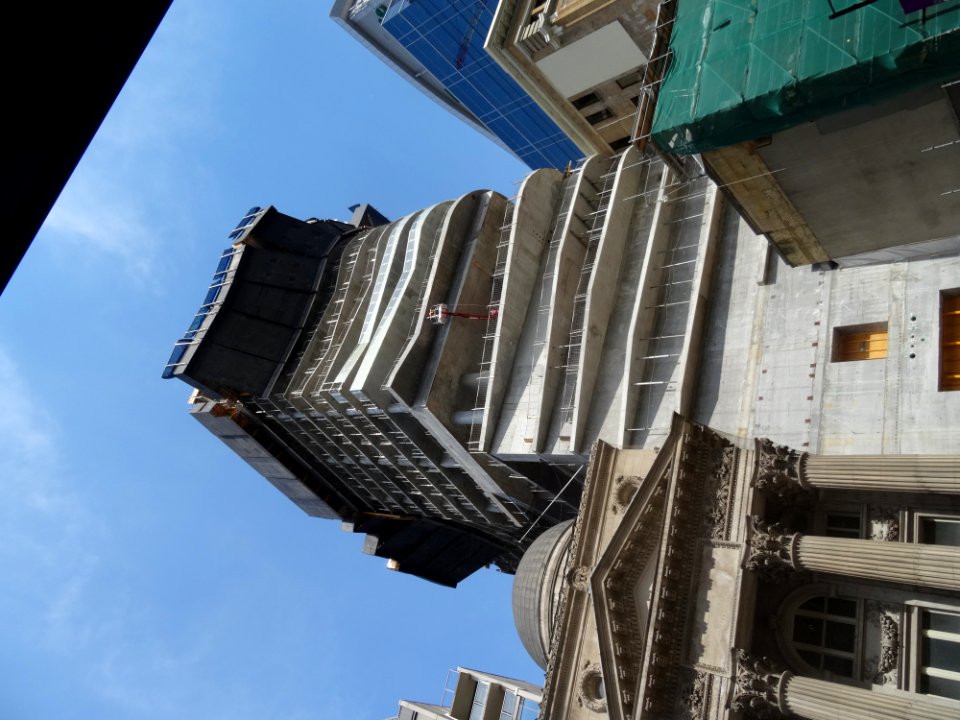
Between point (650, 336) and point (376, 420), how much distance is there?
782 inches

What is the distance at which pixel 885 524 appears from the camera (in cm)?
2180

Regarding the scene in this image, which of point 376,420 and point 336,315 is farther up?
point 336,315

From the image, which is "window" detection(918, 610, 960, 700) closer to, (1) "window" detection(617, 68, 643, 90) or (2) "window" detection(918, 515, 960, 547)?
(2) "window" detection(918, 515, 960, 547)

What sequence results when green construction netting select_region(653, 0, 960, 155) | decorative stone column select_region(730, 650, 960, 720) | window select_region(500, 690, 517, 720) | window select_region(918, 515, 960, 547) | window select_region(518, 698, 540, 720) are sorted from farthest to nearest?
window select_region(500, 690, 517, 720), window select_region(518, 698, 540, 720), window select_region(918, 515, 960, 547), decorative stone column select_region(730, 650, 960, 720), green construction netting select_region(653, 0, 960, 155)

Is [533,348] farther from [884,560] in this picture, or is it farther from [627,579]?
[884,560]

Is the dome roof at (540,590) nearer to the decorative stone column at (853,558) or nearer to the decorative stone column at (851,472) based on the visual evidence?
the decorative stone column at (853,558)

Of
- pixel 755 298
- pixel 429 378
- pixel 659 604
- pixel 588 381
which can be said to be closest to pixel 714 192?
pixel 755 298

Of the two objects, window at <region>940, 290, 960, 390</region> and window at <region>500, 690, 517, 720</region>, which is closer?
window at <region>940, 290, 960, 390</region>

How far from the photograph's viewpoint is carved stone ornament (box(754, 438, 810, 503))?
2275 centimetres

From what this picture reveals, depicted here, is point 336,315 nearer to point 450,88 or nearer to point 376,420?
point 376,420

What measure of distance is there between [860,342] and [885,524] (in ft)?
21.9

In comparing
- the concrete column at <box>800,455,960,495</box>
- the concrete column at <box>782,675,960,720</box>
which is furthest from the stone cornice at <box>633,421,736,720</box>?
the concrete column at <box>782,675,960,720</box>

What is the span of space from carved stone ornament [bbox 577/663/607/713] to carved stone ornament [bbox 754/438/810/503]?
836 centimetres

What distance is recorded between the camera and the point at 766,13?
20.7 meters
